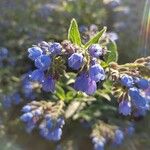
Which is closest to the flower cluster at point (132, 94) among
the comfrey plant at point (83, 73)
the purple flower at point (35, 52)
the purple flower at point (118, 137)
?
the comfrey plant at point (83, 73)

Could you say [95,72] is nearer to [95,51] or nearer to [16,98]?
[95,51]

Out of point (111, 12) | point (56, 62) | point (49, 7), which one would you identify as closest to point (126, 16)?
point (111, 12)

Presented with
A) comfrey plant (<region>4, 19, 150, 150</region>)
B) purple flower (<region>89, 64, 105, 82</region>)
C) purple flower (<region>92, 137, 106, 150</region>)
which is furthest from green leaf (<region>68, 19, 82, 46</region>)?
purple flower (<region>92, 137, 106, 150</region>)

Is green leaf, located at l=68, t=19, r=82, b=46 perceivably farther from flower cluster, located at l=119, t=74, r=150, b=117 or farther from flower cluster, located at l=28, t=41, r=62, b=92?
flower cluster, located at l=119, t=74, r=150, b=117

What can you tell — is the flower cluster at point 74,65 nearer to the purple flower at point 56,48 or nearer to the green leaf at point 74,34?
the purple flower at point 56,48

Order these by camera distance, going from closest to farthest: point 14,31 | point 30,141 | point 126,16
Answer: point 30,141
point 14,31
point 126,16

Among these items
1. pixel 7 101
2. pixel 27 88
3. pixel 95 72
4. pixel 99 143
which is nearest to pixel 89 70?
pixel 95 72

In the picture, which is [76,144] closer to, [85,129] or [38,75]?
[85,129]
